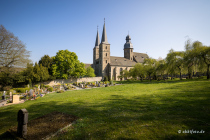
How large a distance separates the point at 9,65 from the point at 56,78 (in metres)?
14.3

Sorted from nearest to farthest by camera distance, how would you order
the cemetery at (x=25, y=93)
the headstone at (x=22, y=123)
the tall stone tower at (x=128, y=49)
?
1. the headstone at (x=22, y=123)
2. the cemetery at (x=25, y=93)
3. the tall stone tower at (x=128, y=49)

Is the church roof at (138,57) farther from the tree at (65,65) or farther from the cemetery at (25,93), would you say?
the cemetery at (25,93)

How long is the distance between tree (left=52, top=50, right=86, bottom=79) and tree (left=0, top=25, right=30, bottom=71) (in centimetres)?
1008

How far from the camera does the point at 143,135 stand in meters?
3.48

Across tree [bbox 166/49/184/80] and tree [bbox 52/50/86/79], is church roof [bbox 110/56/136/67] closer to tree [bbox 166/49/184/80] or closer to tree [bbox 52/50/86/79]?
tree [bbox 52/50/86/79]

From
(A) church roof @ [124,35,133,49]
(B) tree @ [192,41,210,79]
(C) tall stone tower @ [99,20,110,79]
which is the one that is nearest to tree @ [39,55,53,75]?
(C) tall stone tower @ [99,20,110,79]

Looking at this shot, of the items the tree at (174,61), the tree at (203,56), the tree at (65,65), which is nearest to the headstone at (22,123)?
the tree at (203,56)

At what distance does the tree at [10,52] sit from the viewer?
20.6 meters

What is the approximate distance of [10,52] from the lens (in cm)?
2195

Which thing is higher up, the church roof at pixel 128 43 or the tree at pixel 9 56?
the church roof at pixel 128 43

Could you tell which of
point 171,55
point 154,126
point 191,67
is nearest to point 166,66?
point 171,55

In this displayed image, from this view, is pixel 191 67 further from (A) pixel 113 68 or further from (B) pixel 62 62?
(B) pixel 62 62

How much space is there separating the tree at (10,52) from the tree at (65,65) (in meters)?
10.1

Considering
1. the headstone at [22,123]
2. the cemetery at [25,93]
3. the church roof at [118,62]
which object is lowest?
the cemetery at [25,93]
